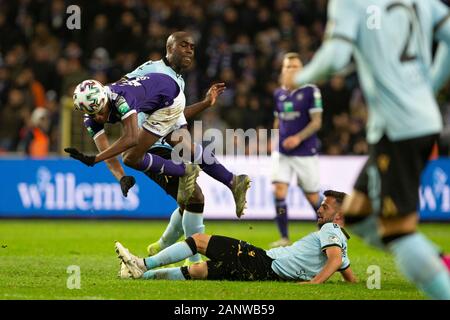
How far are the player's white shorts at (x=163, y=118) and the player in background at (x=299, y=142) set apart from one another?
3652mm

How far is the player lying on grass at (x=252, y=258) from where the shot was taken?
8.81 meters

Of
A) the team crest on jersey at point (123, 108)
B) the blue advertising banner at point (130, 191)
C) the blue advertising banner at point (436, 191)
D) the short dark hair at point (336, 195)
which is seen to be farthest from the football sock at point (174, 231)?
the blue advertising banner at point (436, 191)

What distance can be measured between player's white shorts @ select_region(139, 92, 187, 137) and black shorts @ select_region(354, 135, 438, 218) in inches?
153

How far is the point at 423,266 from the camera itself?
6.09m

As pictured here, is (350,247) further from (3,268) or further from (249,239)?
(3,268)

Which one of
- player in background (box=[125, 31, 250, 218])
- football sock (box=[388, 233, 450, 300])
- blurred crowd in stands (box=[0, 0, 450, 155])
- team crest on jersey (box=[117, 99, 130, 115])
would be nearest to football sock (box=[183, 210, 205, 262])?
player in background (box=[125, 31, 250, 218])

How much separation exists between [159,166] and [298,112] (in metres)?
4.38

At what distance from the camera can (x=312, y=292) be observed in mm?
8172

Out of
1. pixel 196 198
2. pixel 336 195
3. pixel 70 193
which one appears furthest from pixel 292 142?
pixel 70 193

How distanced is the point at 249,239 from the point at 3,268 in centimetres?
501

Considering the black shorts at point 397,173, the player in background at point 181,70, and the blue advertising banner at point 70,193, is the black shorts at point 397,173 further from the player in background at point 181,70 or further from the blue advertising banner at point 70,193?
the blue advertising banner at point 70,193

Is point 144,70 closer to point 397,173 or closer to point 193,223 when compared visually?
point 193,223

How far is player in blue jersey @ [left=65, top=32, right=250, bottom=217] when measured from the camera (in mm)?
8914
